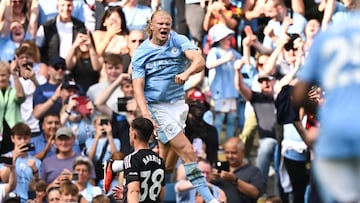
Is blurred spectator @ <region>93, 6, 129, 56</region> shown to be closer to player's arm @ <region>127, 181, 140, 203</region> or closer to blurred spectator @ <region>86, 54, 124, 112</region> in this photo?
blurred spectator @ <region>86, 54, 124, 112</region>

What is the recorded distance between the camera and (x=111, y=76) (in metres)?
18.1

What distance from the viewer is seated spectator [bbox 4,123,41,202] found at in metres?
17.0

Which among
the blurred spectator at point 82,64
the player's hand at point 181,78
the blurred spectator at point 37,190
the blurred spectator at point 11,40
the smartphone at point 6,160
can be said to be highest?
the player's hand at point 181,78

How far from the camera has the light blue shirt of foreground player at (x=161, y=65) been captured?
13969 mm

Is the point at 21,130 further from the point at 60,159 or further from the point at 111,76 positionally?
the point at 111,76

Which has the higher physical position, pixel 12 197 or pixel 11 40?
pixel 11 40

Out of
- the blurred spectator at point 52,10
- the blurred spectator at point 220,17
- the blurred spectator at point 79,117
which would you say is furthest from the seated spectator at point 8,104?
the blurred spectator at point 220,17

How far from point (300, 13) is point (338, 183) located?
11.2 m

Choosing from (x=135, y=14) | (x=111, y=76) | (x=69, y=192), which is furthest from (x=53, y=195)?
(x=135, y=14)

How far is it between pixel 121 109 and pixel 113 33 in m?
1.67

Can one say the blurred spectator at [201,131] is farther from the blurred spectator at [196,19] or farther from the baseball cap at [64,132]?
the blurred spectator at [196,19]

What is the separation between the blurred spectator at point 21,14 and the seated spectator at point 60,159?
255 cm

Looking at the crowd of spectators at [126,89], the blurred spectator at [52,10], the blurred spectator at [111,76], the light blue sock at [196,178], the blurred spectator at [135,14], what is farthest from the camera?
the blurred spectator at [52,10]

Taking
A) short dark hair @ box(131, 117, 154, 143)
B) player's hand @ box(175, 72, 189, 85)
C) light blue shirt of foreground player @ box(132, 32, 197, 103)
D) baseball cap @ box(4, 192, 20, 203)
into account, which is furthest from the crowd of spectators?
short dark hair @ box(131, 117, 154, 143)
